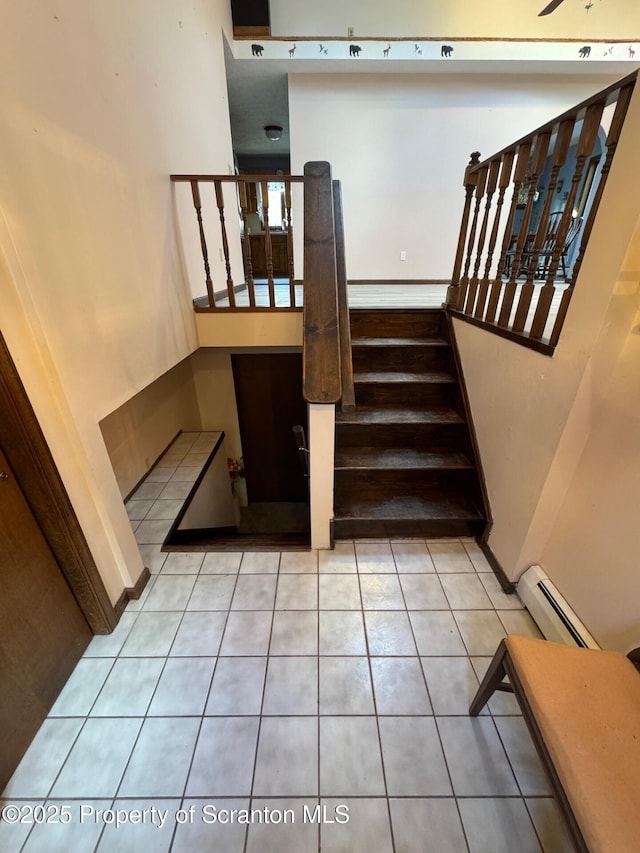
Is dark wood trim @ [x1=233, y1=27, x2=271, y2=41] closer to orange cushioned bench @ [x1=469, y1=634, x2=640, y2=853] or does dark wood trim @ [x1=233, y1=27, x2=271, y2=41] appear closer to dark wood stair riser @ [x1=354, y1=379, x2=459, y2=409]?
dark wood stair riser @ [x1=354, y1=379, x2=459, y2=409]

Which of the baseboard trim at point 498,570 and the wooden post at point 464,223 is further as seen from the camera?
the wooden post at point 464,223

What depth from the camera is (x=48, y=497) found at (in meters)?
1.23

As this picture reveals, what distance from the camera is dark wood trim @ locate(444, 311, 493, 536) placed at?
187 cm

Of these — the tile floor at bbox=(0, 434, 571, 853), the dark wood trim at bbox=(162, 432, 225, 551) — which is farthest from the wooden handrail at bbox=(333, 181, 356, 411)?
the dark wood trim at bbox=(162, 432, 225, 551)

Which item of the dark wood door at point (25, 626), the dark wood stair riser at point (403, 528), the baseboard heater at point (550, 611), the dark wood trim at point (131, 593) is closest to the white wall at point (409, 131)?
the dark wood stair riser at point (403, 528)

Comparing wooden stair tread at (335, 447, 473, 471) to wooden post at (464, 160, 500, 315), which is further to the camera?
wooden stair tread at (335, 447, 473, 471)

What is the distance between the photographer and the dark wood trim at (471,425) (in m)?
1.87

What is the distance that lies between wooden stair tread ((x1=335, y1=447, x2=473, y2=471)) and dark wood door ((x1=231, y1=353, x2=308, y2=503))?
1.67 meters

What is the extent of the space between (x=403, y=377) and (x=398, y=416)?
0.29 metres

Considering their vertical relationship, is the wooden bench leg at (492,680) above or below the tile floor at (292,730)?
above

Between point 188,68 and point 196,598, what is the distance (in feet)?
10.8

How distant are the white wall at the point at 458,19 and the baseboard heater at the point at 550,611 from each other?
4.78 meters

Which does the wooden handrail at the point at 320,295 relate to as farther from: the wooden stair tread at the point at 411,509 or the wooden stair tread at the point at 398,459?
the wooden stair tread at the point at 411,509

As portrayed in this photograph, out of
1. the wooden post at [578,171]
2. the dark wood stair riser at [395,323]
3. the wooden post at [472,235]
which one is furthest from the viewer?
the dark wood stair riser at [395,323]
